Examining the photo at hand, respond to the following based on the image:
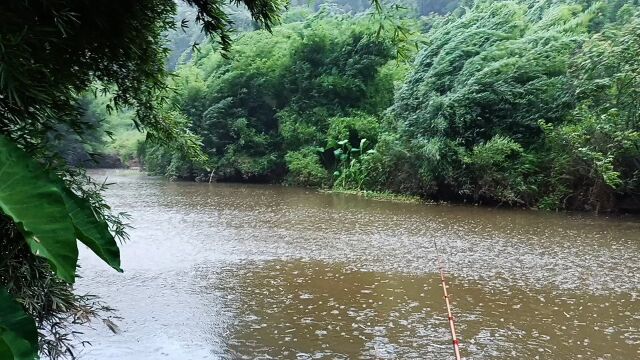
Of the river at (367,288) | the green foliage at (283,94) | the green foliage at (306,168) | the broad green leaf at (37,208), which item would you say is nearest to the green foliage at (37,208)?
the broad green leaf at (37,208)

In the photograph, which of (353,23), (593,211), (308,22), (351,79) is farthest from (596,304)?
(308,22)

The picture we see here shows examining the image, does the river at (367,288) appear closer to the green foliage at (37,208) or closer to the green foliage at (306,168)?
the green foliage at (37,208)

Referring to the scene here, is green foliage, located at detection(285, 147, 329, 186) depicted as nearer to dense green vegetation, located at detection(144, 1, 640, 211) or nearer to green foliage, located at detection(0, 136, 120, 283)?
dense green vegetation, located at detection(144, 1, 640, 211)

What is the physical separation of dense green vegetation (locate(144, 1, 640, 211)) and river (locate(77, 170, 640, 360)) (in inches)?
90.9

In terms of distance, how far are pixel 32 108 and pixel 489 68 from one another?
14564 millimetres

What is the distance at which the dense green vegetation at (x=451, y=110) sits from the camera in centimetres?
1382

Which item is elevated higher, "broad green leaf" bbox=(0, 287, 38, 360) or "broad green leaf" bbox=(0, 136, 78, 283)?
"broad green leaf" bbox=(0, 136, 78, 283)

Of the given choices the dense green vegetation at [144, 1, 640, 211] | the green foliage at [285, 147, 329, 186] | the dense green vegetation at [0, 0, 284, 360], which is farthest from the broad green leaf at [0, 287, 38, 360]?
the green foliage at [285, 147, 329, 186]

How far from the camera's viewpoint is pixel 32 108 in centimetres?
252

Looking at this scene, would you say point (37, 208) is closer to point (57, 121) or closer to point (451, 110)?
point (57, 121)

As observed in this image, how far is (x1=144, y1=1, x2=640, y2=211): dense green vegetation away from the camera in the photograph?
1382 centimetres

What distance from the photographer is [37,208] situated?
4.66 feet

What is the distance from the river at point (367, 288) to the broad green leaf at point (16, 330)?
126 inches

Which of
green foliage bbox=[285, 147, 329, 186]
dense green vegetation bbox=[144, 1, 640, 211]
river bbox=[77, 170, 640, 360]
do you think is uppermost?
dense green vegetation bbox=[144, 1, 640, 211]
